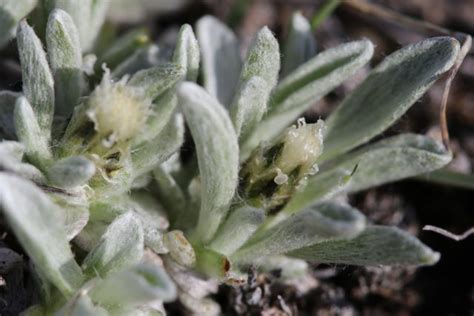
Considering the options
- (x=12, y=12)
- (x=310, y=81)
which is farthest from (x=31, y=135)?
(x=310, y=81)

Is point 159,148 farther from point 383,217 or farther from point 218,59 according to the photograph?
point 383,217

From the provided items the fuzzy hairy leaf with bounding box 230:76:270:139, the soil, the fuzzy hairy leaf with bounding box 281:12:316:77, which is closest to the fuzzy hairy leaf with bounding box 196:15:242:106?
the fuzzy hairy leaf with bounding box 281:12:316:77

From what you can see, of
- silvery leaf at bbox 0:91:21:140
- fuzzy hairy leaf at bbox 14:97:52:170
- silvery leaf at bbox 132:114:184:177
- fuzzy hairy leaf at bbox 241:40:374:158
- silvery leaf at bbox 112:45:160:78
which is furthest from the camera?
silvery leaf at bbox 112:45:160:78

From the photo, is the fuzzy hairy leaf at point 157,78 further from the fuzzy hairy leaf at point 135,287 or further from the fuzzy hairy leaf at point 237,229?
the fuzzy hairy leaf at point 135,287

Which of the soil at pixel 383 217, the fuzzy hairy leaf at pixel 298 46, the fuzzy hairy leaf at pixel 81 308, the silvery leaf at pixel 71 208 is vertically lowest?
the soil at pixel 383 217

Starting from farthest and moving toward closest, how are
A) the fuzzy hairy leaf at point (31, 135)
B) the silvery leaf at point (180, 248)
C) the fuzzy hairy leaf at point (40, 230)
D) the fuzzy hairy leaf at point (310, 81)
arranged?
the fuzzy hairy leaf at point (310, 81) → the silvery leaf at point (180, 248) → the fuzzy hairy leaf at point (31, 135) → the fuzzy hairy leaf at point (40, 230)

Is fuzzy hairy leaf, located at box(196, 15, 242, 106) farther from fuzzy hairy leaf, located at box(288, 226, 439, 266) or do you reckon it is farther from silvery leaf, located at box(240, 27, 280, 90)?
fuzzy hairy leaf, located at box(288, 226, 439, 266)

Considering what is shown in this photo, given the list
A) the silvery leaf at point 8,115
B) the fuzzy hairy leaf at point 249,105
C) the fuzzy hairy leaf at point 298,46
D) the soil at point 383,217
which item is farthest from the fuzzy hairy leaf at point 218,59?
the silvery leaf at point 8,115
